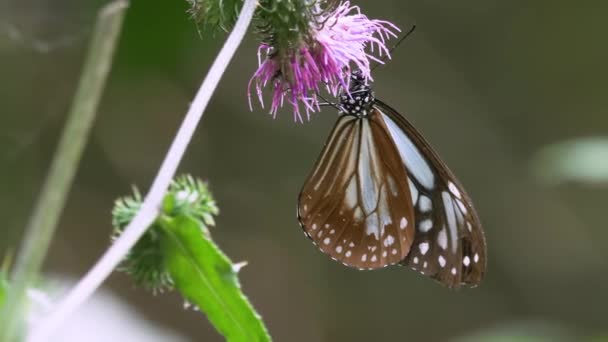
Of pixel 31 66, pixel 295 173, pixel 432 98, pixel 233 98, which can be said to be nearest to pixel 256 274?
pixel 295 173

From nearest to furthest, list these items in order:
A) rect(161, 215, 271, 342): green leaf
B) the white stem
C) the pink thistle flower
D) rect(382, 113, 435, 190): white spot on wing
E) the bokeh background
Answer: the white stem, rect(161, 215, 271, 342): green leaf, the pink thistle flower, rect(382, 113, 435, 190): white spot on wing, the bokeh background

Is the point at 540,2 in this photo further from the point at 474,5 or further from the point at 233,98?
the point at 233,98

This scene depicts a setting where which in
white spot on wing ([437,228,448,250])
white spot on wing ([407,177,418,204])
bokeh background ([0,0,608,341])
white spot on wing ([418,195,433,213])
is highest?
bokeh background ([0,0,608,341])

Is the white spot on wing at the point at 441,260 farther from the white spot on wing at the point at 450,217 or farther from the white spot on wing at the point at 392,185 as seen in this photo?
the white spot on wing at the point at 392,185

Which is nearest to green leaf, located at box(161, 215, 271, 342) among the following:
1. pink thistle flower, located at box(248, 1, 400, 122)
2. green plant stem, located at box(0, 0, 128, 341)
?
pink thistle flower, located at box(248, 1, 400, 122)

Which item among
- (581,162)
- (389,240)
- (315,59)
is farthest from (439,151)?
(315,59)

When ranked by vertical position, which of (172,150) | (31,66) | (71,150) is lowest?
(71,150)

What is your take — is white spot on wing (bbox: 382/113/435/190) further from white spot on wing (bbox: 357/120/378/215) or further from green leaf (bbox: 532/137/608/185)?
green leaf (bbox: 532/137/608/185)
